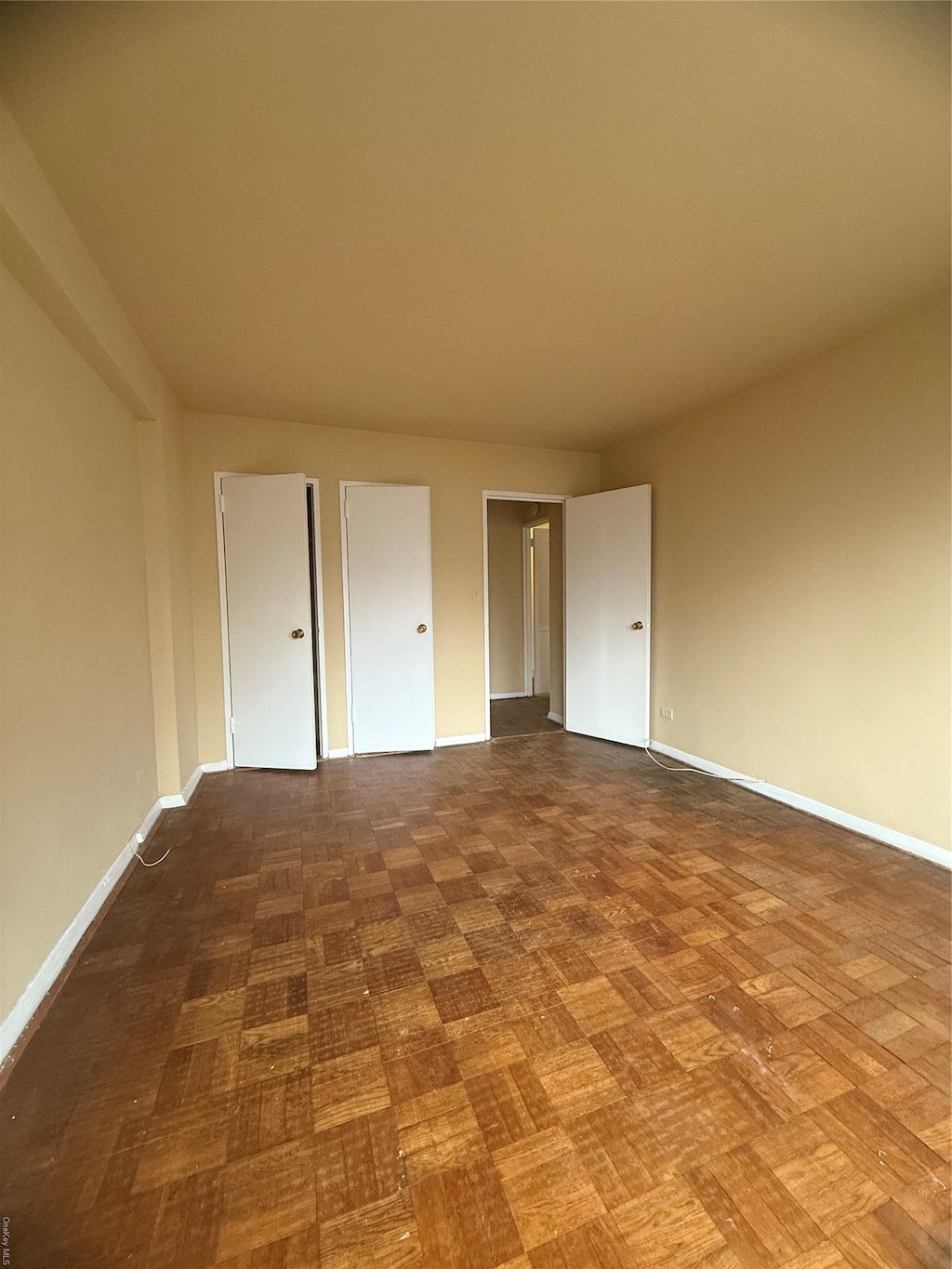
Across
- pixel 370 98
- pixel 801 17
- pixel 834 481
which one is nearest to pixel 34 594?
pixel 370 98

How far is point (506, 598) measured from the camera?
20.4ft

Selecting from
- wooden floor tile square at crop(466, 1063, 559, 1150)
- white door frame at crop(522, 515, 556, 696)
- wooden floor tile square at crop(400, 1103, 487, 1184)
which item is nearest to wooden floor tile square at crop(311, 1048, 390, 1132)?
wooden floor tile square at crop(400, 1103, 487, 1184)

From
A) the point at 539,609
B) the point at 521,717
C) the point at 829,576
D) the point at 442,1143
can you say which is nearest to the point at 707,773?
the point at 829,576

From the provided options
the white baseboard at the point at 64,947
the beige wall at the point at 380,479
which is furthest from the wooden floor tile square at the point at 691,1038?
the beige wall at the point at 380,479

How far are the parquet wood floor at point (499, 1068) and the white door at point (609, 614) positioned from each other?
1772mm

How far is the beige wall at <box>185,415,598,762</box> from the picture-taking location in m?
3.64

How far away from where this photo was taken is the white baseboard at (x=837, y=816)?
2369mm

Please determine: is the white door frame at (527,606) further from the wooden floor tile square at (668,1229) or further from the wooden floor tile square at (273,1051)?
the wooden floor tile square at (668,1229)

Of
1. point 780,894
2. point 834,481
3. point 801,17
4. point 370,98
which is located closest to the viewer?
point 801,17

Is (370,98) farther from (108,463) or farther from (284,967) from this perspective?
(284,967)

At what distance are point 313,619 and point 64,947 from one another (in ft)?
8.09

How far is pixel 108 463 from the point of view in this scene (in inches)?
93.6

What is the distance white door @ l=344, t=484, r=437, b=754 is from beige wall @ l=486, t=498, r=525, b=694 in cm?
210

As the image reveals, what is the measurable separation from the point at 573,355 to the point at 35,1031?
352 cm
